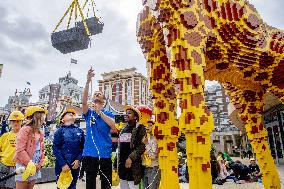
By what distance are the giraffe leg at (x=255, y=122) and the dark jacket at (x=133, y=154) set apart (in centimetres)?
188

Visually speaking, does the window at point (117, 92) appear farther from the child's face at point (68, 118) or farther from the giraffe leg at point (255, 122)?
the child's face at point (68, 118)

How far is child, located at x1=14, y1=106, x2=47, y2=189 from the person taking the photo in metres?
3.16

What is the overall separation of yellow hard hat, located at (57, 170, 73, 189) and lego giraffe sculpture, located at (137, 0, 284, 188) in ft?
3.68

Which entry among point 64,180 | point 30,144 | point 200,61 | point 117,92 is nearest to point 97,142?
point 64,180

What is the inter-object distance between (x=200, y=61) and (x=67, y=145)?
6.59ft

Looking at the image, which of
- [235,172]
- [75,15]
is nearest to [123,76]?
[75,15]

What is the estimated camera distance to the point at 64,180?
3244 millimetres

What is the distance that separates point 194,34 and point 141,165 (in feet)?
5.71

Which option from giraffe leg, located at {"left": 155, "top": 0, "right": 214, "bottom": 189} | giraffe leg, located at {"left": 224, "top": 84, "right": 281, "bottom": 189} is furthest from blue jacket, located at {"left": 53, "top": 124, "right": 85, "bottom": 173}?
giraffe leg, located at {"left": 224, "top": 84, "right": 281, "bottom": 189}

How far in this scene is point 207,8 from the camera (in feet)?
9.61

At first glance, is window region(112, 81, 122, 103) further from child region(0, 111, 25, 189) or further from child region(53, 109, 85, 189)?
child region(53, 109, 85, 189)

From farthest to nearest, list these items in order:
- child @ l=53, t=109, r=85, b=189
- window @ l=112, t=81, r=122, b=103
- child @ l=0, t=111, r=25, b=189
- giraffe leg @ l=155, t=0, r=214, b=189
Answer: window @ l=112, t=81, r=122, b=103, child @ l=0, t=111, r=25, b=189, child @ l=53, t=109, r=85, b=189, giraffe leg @ l=155, t=0, r=214, b=189

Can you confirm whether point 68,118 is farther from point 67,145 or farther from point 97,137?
point 97,137

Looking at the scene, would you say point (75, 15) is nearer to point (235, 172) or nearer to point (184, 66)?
point (235, 172)
